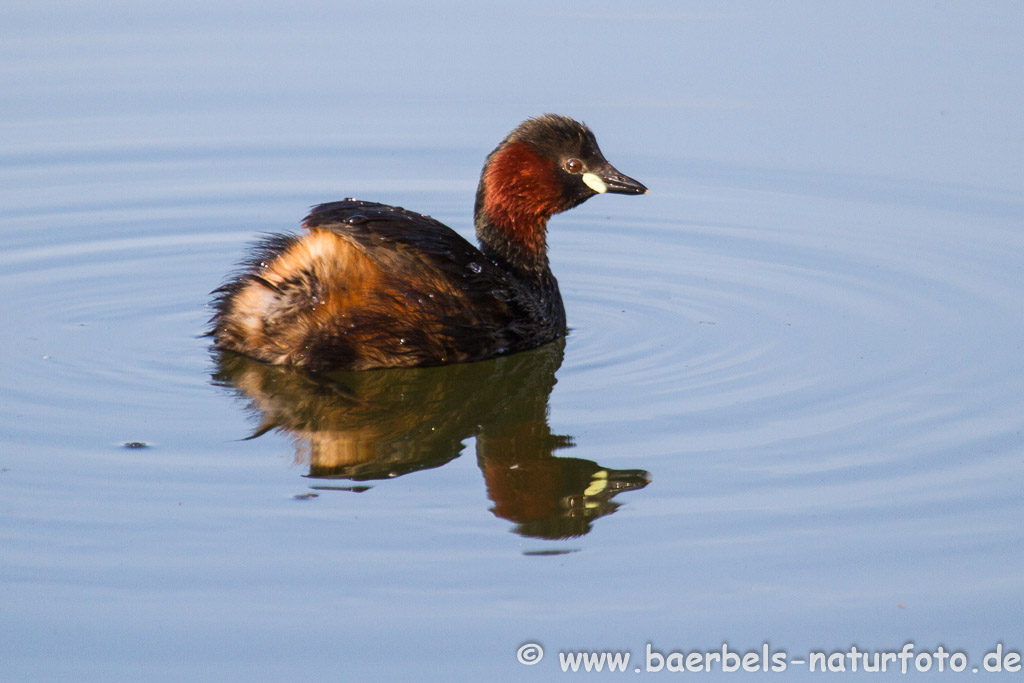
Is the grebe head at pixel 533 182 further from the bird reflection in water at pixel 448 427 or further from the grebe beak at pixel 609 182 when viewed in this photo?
the bird reflection in water at pixel 448 427

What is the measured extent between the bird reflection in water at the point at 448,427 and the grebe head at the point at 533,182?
648 mm

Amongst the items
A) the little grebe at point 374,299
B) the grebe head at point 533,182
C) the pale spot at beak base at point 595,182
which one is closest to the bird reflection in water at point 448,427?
the little grebe at point 374,299

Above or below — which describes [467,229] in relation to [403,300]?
above

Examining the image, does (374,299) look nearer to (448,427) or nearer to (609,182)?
(448,427)

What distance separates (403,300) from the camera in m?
Answer: 6.91

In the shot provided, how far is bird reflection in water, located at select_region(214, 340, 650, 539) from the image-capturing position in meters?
5.85

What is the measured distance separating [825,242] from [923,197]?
102 centimetres

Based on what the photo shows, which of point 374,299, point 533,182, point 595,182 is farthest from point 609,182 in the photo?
point 374,299

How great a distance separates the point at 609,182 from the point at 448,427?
204 centimetres

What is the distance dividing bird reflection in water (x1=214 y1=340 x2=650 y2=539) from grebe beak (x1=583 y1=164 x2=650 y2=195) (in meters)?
0.96

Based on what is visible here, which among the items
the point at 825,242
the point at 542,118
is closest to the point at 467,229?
the point at 542,118

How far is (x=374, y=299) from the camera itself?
686cm

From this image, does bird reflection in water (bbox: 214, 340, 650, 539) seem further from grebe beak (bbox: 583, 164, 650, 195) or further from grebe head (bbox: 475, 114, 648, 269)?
grebe beak (bbox: 583, 164, 650, 195)

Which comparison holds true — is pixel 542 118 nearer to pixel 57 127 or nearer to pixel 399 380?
pixel 399 380
